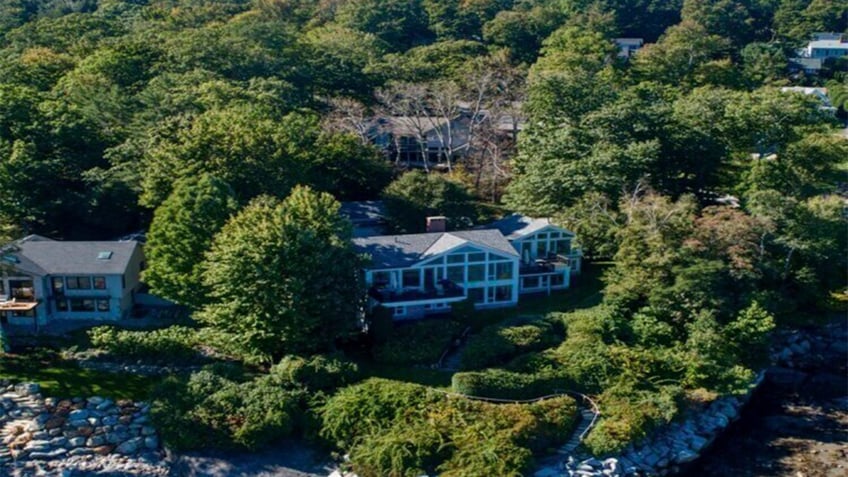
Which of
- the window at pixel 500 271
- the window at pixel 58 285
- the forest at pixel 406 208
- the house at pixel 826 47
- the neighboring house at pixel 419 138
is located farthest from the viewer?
the house at pixel 826 47

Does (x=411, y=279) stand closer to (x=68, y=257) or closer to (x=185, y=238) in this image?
(x=185, y=238)

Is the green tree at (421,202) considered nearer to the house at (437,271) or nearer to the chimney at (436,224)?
the chimney at (436,224)

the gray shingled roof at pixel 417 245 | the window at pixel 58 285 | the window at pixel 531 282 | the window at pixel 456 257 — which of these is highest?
the gray shingled roof at pixel 417 245

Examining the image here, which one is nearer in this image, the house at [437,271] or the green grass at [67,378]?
the green grass at [67,378]

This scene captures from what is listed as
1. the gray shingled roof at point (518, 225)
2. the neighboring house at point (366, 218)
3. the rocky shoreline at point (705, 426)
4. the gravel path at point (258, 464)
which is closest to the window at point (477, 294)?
the gray shingled roof at point (518, 225)

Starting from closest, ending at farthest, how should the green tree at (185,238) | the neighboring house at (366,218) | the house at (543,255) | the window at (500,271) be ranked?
1. the green tree at (185,238)
2. the window at (500,271)
3. the house at (543,255)
4. the neighboring house at (366,218)

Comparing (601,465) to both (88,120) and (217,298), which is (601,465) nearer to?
(217,298)
